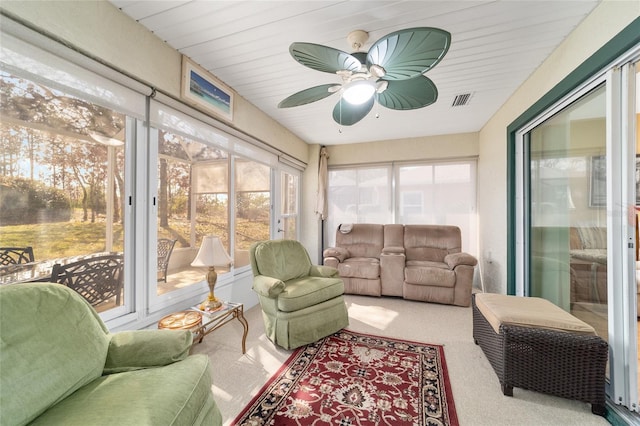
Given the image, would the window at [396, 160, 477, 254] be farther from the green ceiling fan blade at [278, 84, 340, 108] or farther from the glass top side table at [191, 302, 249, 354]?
the glass top side table at [191, 302, 249, 354]

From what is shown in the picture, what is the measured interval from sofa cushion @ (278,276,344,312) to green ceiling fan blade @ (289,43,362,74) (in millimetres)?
1718

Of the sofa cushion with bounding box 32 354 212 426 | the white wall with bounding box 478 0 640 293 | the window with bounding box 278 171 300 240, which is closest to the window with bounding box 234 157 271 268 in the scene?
the window with bounding box 278 171 300 240

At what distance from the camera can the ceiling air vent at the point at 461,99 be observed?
2670 millimetres

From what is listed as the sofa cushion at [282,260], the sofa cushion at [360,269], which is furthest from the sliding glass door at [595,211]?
the sofa cushion at [282,260]

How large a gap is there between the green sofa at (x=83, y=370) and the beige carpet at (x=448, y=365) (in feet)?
1.82

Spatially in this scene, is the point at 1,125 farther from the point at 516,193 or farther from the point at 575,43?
the point at 516,193

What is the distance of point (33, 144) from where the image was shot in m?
1.35

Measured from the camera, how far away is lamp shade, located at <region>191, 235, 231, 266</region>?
2000mm

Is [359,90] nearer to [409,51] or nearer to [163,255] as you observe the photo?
[409,51]

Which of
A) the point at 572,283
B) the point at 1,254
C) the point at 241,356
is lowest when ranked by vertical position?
the point at 241,356

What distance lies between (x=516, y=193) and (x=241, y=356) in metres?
3.23

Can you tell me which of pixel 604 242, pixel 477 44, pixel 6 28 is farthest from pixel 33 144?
pixel 604 242

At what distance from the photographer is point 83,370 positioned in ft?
3.25

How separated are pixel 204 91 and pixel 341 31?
1.28m
